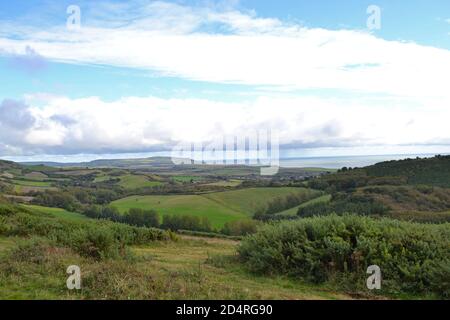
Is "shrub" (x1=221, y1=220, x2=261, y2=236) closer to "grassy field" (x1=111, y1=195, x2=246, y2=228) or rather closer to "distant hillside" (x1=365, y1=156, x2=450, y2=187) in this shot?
"grassy field" (x1=111, y1=195, x2=246, y2=228)

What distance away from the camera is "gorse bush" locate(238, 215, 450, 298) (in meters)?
8.67

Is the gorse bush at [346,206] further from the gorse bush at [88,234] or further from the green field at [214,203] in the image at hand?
the gorse bush at [88,234]

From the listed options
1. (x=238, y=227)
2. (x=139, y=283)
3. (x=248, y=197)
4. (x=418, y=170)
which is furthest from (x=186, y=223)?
(x=418, y=170)

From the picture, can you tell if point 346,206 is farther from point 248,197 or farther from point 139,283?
point 139,283

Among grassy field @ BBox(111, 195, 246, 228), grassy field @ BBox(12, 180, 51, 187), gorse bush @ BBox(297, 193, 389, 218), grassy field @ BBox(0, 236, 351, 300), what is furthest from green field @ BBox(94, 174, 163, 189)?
grassy field @ BBox(0, 236, 351, 300)

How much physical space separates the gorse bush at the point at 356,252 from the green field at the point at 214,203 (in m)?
42.2

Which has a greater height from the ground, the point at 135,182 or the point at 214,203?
the point at 135,182

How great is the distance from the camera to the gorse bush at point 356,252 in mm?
8672

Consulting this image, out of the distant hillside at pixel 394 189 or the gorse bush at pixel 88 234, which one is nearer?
the gorse bush at pixel 88 234

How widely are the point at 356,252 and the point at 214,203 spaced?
185 ft

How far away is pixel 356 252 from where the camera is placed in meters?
9.57

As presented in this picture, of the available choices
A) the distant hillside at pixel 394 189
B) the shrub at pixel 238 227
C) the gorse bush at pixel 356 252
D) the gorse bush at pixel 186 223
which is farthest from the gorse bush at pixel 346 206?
the gorse bush at pixel 356 252

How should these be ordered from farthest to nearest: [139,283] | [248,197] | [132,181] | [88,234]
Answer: [132,181] < [248,197] < [88,234] < [139,283]

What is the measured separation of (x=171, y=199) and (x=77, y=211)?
1836cm
